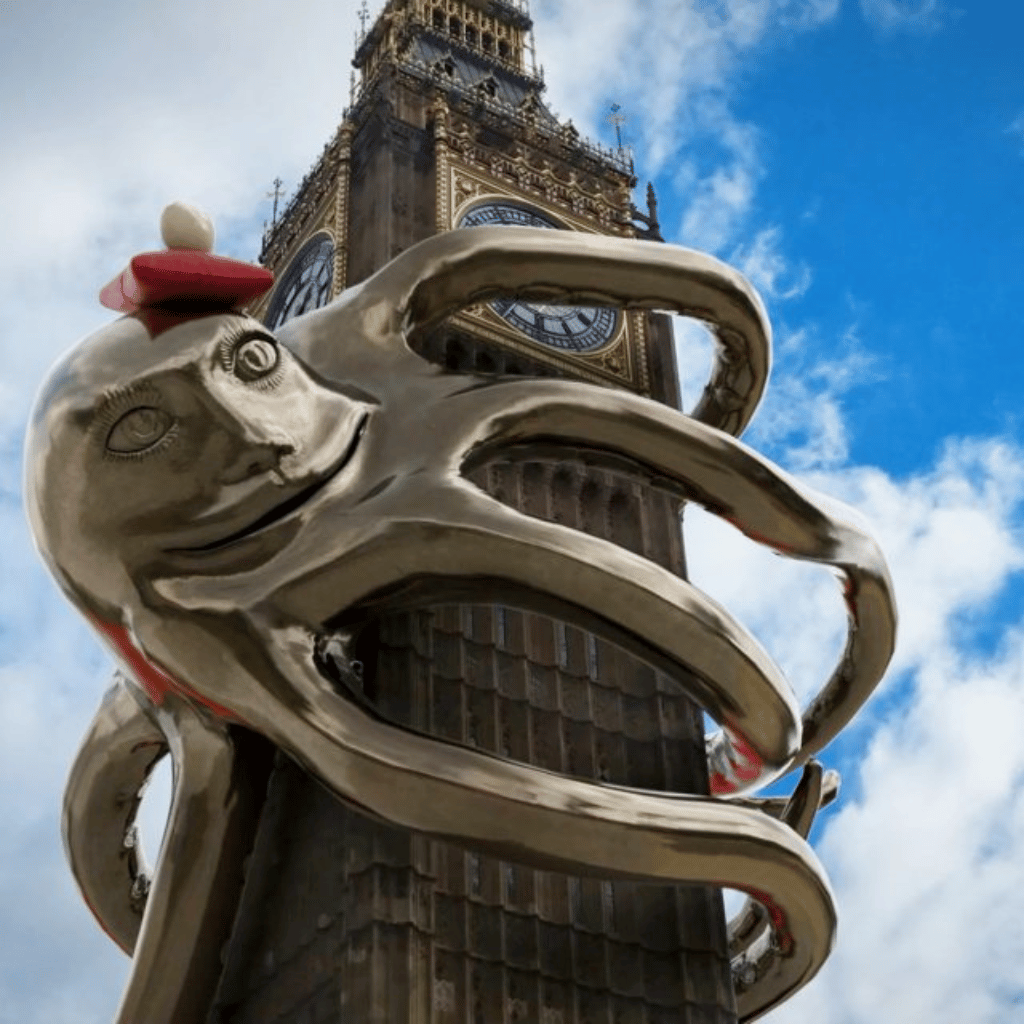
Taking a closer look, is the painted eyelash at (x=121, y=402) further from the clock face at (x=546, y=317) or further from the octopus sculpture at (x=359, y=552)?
the clock face at (x=546, y=317)

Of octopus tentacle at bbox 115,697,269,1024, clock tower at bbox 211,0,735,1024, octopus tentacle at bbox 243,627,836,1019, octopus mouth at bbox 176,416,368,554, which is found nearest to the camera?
octopus tentacle at bbox 243,627,836,1019

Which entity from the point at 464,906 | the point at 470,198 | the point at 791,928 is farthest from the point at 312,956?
the point at 470,198

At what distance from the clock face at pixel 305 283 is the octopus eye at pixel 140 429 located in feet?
24.7

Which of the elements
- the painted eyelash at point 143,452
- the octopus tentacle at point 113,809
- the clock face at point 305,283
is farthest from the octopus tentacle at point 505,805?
→ the clock face at point 305,283

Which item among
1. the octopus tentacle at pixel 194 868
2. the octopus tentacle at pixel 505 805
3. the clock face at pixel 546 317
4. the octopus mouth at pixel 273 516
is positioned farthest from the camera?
the clock face at pixel 546 317

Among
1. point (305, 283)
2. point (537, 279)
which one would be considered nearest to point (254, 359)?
point (537, 279)

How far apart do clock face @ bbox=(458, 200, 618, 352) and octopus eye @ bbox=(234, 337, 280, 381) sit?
6644mm

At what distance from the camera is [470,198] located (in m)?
17.9

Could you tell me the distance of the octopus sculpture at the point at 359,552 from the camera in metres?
9.25

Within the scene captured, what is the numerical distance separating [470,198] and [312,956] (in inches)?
359

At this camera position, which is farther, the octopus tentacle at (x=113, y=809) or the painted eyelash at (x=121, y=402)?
the octopus tentacle at (x=113, y=809)

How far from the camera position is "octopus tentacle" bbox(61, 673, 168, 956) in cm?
1129

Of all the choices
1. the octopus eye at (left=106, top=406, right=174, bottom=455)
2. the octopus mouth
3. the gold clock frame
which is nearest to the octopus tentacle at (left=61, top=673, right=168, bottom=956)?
the octopus mouth

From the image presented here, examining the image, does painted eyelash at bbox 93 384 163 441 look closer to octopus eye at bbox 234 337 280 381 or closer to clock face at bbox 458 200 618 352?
octopus eye at bbox 234 337 280 381
